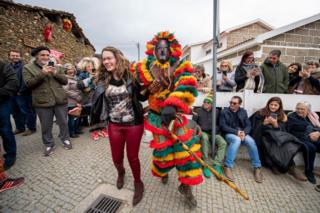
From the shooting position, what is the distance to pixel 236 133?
2.95 meters

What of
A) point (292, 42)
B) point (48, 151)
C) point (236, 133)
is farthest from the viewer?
point (292, 42)

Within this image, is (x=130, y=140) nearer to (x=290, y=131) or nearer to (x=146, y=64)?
(x=146, y=64)

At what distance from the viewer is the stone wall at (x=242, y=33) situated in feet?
43.1

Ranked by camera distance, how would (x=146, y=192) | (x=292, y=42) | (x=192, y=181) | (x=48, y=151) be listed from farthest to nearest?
(x=292, y=42) < (x=48, y=151) < (x=146, y=192) < (x=192, y=181)

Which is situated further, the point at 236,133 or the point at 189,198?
the point at 236,133

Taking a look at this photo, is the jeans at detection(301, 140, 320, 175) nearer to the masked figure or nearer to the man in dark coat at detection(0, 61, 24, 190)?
the masked figure

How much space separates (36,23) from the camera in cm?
916

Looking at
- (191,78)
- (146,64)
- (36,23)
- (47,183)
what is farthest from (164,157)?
(36,23)

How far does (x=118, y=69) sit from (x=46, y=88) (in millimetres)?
2143

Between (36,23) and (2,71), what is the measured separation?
9284 millimetres

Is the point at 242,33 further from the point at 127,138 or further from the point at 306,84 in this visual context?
the point at 127,138

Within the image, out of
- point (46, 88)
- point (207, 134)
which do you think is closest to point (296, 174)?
point (207, 134)

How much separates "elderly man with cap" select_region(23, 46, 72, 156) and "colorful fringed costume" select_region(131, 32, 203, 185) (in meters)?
2.17

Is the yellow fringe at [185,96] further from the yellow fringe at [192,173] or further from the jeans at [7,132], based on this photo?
the jeans at [7,132]
